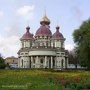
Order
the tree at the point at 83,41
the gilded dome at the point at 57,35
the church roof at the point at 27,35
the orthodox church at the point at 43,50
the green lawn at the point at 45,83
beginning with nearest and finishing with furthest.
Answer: the green lawn at the point at 45,83, the tree at the point at 83,41, the orthodox church at the point at 43,50, the gilded dome at the point at 57,35, the church roof at the point at 27,35

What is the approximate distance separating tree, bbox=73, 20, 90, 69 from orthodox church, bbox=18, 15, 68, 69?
99.2ft

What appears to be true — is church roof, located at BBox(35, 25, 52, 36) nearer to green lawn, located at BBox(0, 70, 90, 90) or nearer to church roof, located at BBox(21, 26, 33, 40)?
church roof, located at BBox(21, 26, 33, 40)

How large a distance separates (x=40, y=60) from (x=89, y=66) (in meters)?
31.5

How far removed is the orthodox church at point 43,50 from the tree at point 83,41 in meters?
30.2

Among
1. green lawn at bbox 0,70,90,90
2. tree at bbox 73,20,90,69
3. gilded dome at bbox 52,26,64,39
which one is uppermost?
gilded dome at bbox 52,26,64,39

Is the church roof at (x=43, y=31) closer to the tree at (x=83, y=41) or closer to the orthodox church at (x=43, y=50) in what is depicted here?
the orthodox church at (x=43, y=50)

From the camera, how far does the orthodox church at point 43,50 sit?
107 meters

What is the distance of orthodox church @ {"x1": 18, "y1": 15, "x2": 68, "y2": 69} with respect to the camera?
106625 millimetres

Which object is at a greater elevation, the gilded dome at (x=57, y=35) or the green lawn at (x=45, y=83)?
the gilded dome at (x=57, y=35)

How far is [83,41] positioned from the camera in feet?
237

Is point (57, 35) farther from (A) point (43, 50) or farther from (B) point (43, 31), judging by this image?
(A) point (43, 50)

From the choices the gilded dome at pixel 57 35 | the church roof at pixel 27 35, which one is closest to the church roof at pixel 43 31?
the gilded dome at pixel 57 35

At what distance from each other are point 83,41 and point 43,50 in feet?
114

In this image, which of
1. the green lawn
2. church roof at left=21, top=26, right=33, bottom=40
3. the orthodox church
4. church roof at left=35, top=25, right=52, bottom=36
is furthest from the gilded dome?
the green lawn
